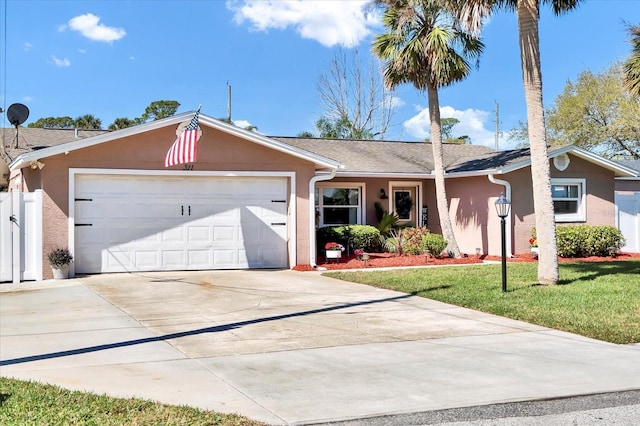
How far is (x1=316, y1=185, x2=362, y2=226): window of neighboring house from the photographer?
67.2 feet

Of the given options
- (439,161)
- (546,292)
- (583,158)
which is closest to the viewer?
(546,292)

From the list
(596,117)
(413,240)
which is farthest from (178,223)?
(596,117)

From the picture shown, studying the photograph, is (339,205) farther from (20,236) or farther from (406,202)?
(20,236)

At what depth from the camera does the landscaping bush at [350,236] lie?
61.3 feet

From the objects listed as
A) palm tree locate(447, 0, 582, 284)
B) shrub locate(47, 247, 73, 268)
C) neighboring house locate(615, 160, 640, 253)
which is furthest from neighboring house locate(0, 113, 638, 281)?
palm tree locate(447, 0, 582, 284)

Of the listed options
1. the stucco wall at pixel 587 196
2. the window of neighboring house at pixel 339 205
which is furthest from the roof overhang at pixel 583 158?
the window of neighboring house at pixel 339 205

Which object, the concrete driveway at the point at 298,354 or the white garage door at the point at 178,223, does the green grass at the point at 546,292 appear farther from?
the white garage door at the point at 178,223

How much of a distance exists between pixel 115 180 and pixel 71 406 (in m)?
10.6

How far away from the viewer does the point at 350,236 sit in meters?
18.9

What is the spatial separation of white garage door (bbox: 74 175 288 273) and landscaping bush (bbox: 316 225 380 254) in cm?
264

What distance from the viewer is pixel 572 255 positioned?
18.7 metres

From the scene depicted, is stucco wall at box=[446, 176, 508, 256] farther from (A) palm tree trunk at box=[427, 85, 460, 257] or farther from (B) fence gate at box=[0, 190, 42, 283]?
(B) fence gate at box=[0, 190, 42, 283]

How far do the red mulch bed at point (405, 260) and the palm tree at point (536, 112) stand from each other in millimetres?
4999

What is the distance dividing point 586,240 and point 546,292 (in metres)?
8.09
